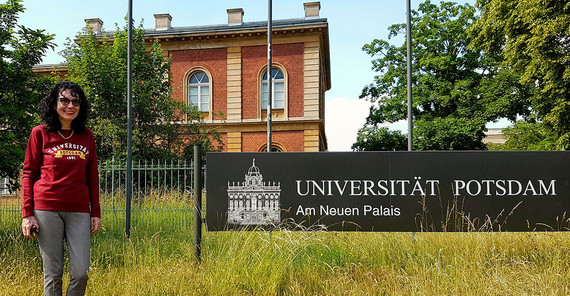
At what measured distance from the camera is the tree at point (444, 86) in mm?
24281

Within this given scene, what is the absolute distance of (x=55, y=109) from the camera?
3707 millimetres

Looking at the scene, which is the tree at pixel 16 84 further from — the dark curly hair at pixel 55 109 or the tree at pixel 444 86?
the tree at pixel 444 86

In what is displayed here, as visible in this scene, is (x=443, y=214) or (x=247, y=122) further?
(x=247, y=122)

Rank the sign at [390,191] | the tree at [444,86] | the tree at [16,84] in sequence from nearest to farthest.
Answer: the sign at [390,191] → the tree at [16,84] → the tree at [444,86]

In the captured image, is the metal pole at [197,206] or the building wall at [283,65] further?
the building wall at [283,65]

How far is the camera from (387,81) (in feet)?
91.6

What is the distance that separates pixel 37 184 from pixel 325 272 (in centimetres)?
328

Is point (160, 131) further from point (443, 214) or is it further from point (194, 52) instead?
point (443, 214)

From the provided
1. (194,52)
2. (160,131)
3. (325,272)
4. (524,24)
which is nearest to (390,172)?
(325,272)

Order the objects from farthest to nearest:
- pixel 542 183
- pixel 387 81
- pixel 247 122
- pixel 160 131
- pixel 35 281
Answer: pixel 387 81
pixel 247 122
pixel 160 131
pixel 542 183
pixel 35 281

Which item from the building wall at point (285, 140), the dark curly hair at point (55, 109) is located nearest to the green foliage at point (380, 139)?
the building wall at point (285, 140)

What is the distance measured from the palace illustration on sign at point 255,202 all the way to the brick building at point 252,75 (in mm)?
18834

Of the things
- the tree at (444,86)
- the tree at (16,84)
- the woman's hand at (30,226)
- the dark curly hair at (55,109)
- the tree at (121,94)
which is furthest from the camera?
the tree at (444,86)

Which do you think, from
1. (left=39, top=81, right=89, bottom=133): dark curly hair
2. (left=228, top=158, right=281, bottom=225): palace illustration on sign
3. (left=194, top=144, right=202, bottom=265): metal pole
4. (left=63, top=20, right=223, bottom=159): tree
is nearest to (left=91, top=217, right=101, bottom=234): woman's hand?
(left=39, top=81, right=89, bottom=133): dark curly hair
